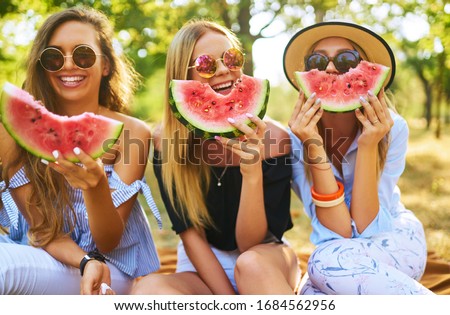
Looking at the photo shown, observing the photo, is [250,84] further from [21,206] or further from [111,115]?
[21,206]

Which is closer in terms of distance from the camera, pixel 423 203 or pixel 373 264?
pixel 373 264

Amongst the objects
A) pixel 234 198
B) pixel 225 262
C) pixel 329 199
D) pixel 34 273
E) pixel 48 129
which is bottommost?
pixel 225 262

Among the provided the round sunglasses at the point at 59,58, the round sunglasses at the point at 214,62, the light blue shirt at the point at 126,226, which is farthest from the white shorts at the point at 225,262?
the round sunglasses at the point at 59,58

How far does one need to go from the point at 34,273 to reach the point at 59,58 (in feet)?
4.09

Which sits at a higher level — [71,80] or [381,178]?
[71,80]

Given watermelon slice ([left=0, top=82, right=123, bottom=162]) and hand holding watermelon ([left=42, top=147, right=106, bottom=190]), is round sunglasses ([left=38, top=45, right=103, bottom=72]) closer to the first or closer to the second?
watermelon slice ([left=0, top=82, right=123, bottom=162])

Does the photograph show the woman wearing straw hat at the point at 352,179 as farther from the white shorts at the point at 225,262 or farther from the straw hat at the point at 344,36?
the white shorts at the point at 225,262

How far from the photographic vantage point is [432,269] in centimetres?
426

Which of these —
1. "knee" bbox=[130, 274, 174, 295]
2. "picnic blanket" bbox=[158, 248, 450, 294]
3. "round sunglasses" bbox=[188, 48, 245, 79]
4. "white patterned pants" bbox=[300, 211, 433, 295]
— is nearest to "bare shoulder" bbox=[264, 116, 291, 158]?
"round sunglasses" bbox=[188, 48, 245, 79]

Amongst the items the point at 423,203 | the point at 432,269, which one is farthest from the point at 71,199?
the point at 423,203

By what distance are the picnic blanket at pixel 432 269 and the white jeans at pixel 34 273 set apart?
157 centimetres

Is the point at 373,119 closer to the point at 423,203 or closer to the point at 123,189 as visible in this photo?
the point at 123,189

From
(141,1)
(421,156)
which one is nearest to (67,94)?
(141,1)

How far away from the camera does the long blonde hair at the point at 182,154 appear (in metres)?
3.13
